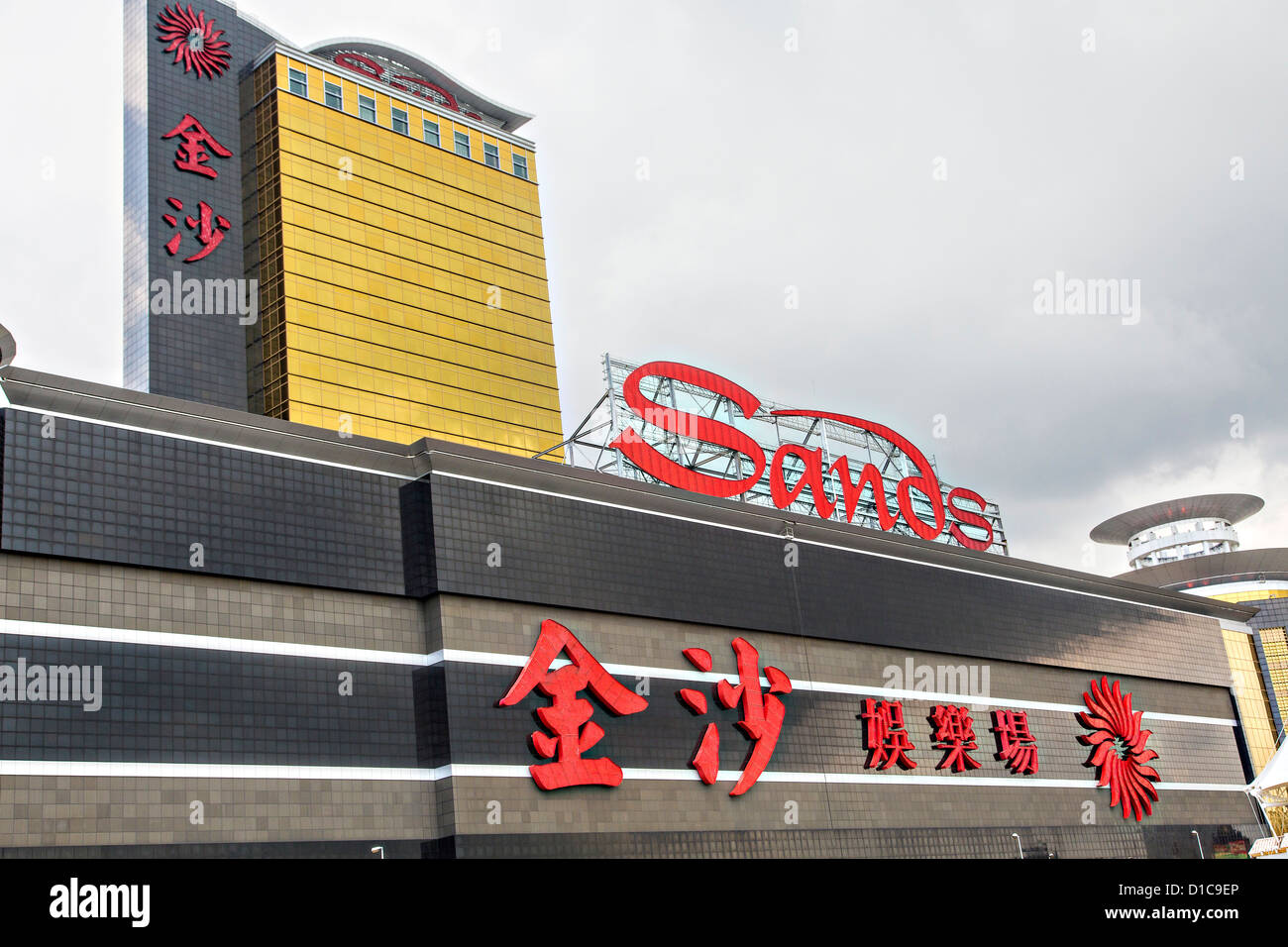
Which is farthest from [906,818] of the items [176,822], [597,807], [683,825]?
[176,822]

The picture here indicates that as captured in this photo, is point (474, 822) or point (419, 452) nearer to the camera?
point (474, 822)

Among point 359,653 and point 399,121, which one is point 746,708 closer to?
point 359,653

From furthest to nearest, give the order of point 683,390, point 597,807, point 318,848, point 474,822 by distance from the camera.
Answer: point 683,390 → point 597,807 → point 474,822 → point 318,848

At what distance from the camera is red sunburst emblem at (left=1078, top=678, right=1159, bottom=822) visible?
2086 inches

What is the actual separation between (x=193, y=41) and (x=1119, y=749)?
4879 cm

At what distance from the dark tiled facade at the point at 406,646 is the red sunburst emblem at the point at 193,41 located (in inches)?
912

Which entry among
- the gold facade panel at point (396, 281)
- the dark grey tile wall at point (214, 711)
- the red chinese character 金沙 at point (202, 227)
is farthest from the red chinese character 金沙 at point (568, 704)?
the red chinese character 金沙 at point (202, 227)

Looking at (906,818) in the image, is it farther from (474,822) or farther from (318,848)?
(318,848)

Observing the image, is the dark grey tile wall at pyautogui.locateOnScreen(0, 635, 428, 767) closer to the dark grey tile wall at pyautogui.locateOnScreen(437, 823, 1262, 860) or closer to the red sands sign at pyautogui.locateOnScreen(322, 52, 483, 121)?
the dark grey tile wall at pyautogui.locateOnScreen(437, 823, 1262, 860)

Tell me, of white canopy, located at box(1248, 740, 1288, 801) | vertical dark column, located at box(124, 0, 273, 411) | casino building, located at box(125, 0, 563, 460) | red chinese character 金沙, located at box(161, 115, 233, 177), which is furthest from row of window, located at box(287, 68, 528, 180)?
white canopy, located at box(1248, 740, 1288, 801)

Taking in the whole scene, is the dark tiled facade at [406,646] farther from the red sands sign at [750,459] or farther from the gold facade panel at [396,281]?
the gold facade panel at [396,281]

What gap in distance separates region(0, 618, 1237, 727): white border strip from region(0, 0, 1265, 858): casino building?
11 centimetres

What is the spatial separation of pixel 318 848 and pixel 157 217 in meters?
26.2
